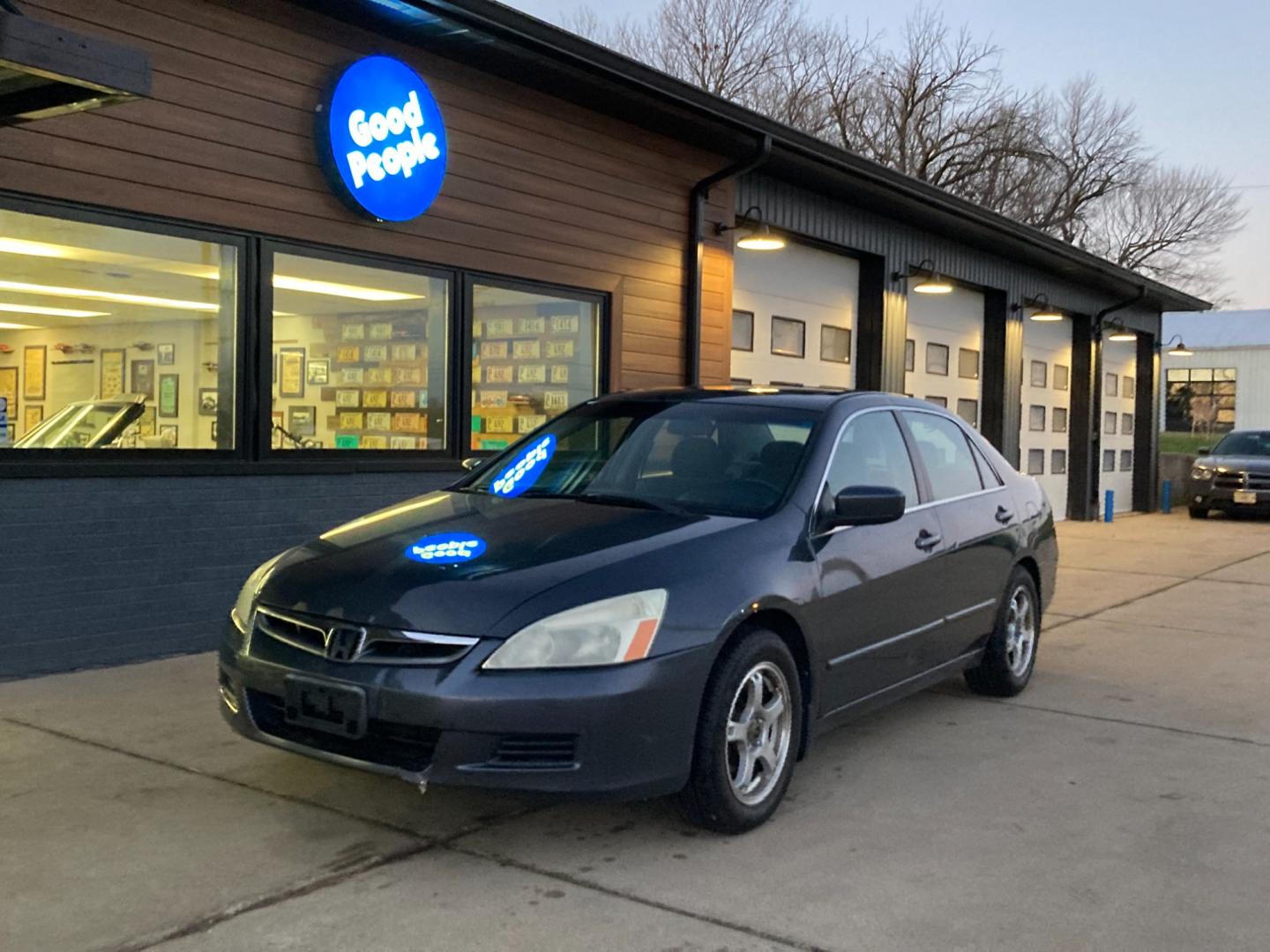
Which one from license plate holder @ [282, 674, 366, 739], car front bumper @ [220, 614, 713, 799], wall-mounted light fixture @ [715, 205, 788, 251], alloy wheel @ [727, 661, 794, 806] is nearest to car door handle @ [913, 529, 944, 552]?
alloy wheel @ [727, 661, 794, 806]

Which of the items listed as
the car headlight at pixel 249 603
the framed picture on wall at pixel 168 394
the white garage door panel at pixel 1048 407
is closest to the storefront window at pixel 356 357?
the framed picture on wall at pixel 168 394

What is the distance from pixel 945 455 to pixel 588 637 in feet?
9.06

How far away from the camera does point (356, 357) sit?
819 centimetres

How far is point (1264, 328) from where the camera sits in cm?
4425

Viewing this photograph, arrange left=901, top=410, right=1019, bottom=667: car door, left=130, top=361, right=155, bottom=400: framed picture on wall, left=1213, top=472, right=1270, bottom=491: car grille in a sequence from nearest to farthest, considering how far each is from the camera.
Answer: left=901, top=410, right=1019, bottom=667: car door → left=130, top=361, right=155, bottom=400: framed picture on wall → left=1213, top=472, right=1270, bottom=491: car grille

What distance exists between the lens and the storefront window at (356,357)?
765cm

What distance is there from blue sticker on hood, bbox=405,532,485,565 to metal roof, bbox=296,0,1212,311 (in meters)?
4.32

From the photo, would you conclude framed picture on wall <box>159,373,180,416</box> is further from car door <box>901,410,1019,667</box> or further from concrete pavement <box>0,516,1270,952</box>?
car door <box>901,410,1019,667</box>

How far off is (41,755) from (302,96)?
422 centimetres

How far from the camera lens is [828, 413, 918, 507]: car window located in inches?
199

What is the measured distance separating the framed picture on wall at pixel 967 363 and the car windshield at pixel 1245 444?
7.08 metres

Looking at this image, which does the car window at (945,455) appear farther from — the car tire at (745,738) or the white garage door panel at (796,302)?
the white garage door panel at (796,302)

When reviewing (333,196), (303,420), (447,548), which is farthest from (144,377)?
(447,548)

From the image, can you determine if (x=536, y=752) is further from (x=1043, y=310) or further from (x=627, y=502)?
(x=1043, y=310)
